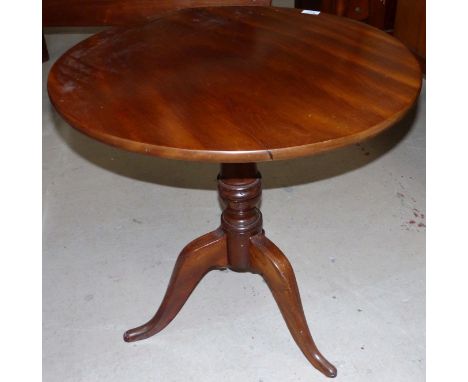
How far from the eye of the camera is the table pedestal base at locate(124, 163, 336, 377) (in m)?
1.22

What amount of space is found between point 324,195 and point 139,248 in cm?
69

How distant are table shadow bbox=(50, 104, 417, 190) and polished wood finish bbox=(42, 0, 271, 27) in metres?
0.55

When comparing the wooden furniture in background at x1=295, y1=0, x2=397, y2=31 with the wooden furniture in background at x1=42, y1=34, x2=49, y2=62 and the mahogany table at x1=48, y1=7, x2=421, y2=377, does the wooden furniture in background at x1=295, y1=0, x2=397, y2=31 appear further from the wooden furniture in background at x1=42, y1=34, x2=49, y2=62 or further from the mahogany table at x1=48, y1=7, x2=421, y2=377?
the wooden furniture in background at x1=42, y1=34, x2=49, y2=62

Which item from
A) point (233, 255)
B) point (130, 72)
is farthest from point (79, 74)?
point (233, 255)

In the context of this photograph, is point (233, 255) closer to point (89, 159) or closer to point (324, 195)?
point (324, 195)

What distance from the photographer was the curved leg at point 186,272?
4.35 feet

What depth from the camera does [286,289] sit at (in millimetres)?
1272

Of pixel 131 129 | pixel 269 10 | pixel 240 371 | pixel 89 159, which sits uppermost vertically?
pixel 269 10

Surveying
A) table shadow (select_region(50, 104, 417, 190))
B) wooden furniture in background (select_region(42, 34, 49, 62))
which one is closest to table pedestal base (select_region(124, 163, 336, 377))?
table shadow (select_region(50, 104, 417, 190))

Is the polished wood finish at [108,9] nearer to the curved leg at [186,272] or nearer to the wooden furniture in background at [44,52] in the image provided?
the curved leg at [186,272]

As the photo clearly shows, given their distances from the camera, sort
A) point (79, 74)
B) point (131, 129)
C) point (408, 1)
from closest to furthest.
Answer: point (131, 129), point (79, 74), point (408, 1)

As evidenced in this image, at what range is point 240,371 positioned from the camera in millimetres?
1353

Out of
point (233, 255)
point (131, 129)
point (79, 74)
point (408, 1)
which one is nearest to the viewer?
point (131, 129)

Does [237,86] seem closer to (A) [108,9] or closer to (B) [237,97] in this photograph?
(B) [237,97]
